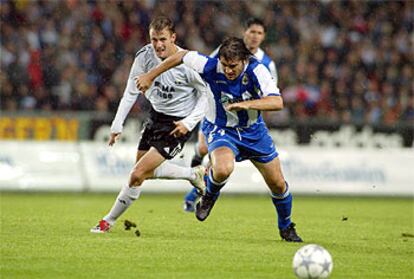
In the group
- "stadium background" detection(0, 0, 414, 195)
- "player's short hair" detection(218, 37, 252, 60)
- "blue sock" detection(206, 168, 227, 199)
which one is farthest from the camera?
"stadium background" detection(0, 0, 414, 195)

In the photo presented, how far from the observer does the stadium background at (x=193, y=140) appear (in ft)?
26.1

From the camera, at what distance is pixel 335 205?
15.1 metres

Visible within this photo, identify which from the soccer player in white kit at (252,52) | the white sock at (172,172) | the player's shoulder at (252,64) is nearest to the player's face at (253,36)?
the soccer player in white kit at (252,52)

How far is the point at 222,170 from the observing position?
28.2ft

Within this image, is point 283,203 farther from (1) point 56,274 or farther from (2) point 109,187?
(2) point 109,187

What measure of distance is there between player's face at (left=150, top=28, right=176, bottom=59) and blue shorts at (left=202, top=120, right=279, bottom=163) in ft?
3.72

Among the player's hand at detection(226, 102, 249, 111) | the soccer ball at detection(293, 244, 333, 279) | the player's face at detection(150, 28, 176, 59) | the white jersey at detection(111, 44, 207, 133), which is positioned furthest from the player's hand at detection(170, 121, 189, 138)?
the soccer ball at detection(293, 244, 333, 279)

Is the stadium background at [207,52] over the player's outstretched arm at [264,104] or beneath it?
beneath

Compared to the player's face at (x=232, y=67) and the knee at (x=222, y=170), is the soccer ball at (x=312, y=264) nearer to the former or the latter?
the knee at (x=222, y=170)

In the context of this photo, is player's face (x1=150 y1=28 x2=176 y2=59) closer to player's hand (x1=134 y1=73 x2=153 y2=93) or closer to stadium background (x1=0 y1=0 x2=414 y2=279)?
player's hand (x1=134 y1=73 x2=153 y2=93)

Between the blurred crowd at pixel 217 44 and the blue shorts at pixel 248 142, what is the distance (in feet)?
29.6

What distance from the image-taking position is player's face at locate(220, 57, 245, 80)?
8.36 metres

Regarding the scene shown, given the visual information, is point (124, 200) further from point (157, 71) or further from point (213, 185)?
point (157, 71)

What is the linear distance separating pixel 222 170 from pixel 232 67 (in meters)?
0.97
